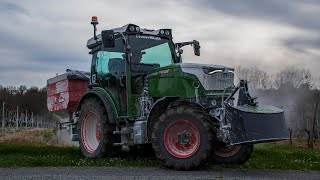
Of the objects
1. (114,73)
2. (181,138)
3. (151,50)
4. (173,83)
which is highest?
(151,50)

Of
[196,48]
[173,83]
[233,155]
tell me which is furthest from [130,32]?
[233,155]

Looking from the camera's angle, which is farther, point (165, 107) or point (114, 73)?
point (114, 73)

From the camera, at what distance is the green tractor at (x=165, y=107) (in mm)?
9289

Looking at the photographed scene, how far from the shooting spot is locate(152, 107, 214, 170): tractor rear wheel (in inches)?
363

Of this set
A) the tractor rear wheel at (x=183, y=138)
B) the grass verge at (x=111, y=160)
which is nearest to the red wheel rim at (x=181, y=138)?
the tractor rear wheel at (x=183, y=138)

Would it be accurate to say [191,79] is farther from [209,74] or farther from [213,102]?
[213,102]

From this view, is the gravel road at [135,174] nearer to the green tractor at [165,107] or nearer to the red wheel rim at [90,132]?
the green tractor at [165,107]

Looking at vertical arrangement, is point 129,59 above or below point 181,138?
above

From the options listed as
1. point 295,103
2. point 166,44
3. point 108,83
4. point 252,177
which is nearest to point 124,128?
point 108,83

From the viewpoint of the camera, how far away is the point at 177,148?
9758 mm

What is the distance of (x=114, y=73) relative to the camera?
39.7 feet

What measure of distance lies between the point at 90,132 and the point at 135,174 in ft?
13.0

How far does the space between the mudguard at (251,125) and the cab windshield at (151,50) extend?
124 inches

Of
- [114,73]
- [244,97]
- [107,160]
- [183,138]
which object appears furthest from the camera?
[114,73]
